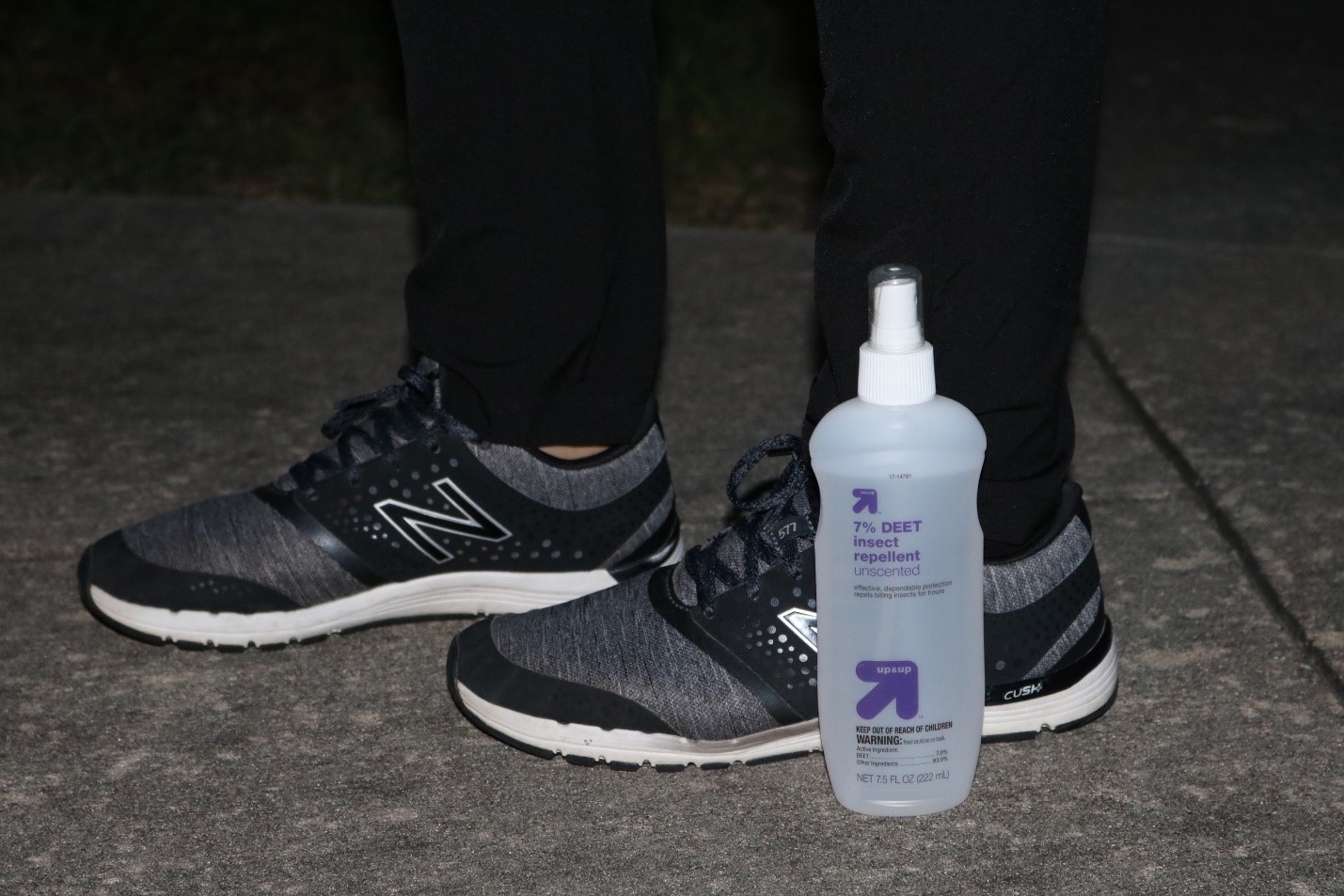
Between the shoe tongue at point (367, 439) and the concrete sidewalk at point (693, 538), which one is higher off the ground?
the shoe tongue at point (367, 439)

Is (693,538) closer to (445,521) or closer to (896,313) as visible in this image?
(445,521)

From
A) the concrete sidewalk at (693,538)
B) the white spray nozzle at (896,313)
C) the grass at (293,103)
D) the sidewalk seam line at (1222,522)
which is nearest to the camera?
the white spray nozzle at (896,313)

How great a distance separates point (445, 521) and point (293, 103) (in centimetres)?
344

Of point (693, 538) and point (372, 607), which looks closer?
point (372, 607)

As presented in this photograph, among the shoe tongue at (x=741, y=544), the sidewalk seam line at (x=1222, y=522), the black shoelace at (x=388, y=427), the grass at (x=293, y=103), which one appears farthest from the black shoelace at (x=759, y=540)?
the grass at (x=293, y=103)

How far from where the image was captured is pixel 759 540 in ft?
4.85

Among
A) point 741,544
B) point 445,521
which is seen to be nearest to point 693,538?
point 445,521

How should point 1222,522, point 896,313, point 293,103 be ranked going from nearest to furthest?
point 896,313 → point 1222,522 → point 293,103

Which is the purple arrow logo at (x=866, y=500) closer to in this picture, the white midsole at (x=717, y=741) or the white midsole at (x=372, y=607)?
the white midsole at (x=717, y=741)

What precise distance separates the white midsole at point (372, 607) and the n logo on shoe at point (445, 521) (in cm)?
6

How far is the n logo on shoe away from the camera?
1761 millimetres

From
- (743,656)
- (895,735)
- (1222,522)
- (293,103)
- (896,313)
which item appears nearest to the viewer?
(896,313)

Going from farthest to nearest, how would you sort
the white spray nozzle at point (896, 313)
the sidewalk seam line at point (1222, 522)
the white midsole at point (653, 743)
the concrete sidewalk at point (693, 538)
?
the sidewalk seam line at point (1222, 522) < the white midsole at point (653, 743) < the concrete sidewalk at point (693, 538) < the white spray nozzle at point (896, 313)

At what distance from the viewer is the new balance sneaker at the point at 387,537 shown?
5.76ft
